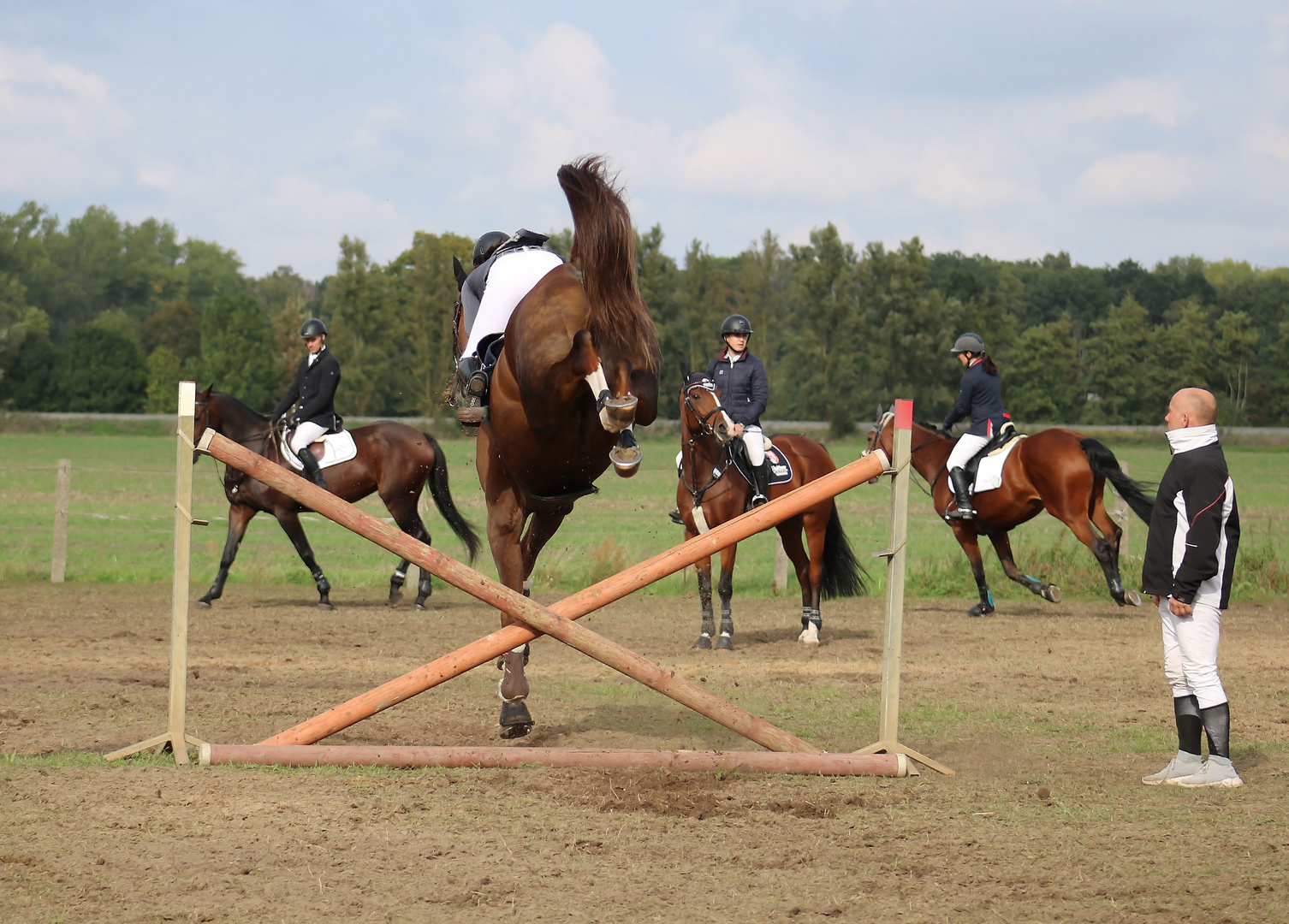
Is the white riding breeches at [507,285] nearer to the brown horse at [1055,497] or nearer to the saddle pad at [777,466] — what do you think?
the saddle pad at [777,466]

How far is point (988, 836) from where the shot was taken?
4.69 m

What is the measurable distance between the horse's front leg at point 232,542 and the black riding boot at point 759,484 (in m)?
6.06

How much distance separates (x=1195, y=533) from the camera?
5.74m

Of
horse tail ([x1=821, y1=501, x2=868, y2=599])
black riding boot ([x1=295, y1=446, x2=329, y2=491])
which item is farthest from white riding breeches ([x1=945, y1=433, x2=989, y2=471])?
black riding boot ([x1=295, y1=446, x2=329, y2=491])

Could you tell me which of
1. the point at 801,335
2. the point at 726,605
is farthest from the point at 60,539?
the point at 801,335

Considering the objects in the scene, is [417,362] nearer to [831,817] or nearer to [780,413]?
[780,413]

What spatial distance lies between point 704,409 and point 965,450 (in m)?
4.69

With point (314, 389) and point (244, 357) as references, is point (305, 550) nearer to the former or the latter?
point (314, 389)

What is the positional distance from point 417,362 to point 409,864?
53146mm


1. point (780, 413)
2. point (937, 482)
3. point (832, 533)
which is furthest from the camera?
point (780, 413)

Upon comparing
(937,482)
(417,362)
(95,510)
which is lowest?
(95,510)

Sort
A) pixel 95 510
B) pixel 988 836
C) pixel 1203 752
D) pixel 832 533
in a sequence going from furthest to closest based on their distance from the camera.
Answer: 1. pixel 95 510
2. pixel 832 533
3. pixel 1203 752
4. pixel 988 836

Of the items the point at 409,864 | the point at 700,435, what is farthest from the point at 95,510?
the point at 409,864

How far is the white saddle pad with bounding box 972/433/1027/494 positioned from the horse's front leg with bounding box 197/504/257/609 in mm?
8571
